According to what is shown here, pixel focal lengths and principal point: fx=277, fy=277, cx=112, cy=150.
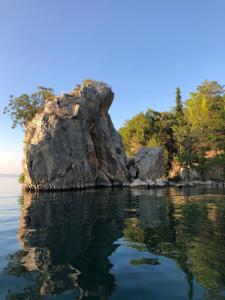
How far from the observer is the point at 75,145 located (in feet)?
149

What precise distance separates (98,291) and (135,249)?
12.2 ft

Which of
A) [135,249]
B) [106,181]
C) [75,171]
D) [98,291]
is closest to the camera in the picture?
[98,291]

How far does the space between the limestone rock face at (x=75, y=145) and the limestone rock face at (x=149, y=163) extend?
492cm

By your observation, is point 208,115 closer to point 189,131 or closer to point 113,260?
point 189,131

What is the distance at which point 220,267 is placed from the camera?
7777 millimetres

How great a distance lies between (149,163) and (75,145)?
18.9 metres

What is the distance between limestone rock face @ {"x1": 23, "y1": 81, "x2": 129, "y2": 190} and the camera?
41.5 m

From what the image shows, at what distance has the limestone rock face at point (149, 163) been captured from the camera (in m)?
57.7

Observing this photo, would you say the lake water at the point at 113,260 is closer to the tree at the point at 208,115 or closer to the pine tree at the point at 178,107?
the tree at the point at 208,115

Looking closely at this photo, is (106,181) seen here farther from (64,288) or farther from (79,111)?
(64,288)

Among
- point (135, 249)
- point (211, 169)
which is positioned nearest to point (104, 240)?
point (135, 249)

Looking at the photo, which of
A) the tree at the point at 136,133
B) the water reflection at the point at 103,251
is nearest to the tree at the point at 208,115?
the tree at the point at 136,133

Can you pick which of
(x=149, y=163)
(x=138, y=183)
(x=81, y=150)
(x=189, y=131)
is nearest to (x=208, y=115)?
(x=189, y=131)

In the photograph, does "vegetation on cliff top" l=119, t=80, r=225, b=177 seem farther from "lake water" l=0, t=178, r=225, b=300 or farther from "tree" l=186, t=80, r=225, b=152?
"lake water" l=0, t=178, r=225, b=300
